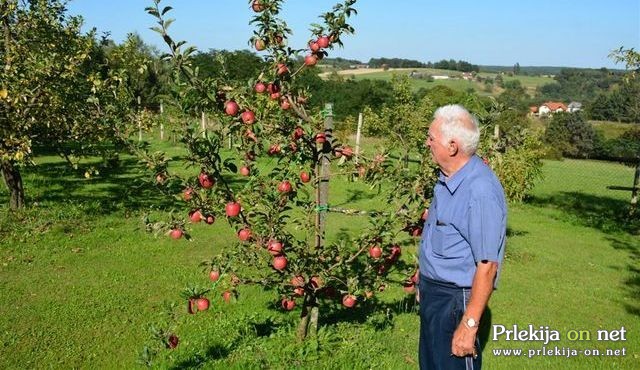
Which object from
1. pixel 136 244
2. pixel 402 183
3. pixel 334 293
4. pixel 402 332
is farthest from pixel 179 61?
pixel 136 244

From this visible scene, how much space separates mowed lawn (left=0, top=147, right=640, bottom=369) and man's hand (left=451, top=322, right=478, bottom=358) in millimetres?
1176

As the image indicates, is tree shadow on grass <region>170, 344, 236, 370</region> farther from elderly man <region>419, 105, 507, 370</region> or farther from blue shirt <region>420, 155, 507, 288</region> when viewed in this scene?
blue shirt <region>420, 155, 507, 288</region>

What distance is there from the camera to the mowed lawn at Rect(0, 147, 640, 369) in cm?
495

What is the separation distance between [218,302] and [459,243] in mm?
3952

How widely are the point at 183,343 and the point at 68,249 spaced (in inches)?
169

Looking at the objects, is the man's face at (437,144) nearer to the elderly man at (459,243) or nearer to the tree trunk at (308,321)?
the elderly man at (459,243)

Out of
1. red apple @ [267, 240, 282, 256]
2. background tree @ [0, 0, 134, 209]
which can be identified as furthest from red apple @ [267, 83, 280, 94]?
background tree @ [0, 0, 134, 209]

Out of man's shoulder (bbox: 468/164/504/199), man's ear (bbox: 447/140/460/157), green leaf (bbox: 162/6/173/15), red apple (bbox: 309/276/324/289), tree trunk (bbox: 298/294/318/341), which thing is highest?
green leaf (bbox: 162/6/173/15)

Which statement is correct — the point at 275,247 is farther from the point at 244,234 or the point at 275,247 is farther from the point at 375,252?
the point at 375,252

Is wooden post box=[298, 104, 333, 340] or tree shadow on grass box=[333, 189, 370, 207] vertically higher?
wooden post box=[298, 104, 333, 340]

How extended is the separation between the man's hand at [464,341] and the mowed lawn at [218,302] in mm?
1176

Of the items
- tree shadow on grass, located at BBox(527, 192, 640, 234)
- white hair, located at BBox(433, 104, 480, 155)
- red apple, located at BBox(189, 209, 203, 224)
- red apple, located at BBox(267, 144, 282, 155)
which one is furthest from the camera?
tree shadow on grass, located at BBox(527, 192, 640, 234)

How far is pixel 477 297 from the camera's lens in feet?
9.48

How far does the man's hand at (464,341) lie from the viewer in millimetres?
2936
